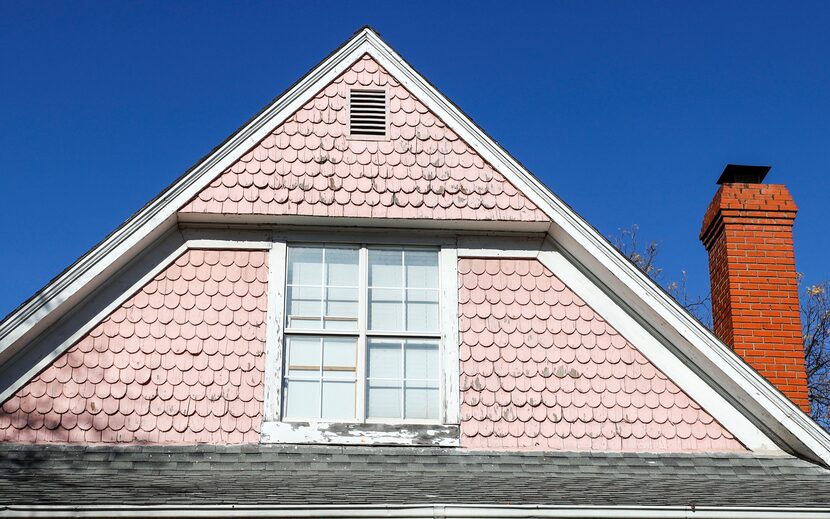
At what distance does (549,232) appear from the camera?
36.0 ft

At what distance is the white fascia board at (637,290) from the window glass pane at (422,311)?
4.26 ft

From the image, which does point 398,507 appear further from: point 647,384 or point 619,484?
point 647,384

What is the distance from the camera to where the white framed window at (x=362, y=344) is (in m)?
10.1

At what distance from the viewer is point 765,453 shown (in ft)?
33.4

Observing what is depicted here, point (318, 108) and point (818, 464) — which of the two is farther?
point (318, 108)

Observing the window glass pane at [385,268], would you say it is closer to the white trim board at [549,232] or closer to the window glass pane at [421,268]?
the window glass pane at [421,268]

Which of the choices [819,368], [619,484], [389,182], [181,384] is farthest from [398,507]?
[819,368]

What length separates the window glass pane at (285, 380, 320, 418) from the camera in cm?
1026

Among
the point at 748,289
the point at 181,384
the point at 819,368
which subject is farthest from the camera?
the point at 819,368

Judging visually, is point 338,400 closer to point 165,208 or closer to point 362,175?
point 362,175

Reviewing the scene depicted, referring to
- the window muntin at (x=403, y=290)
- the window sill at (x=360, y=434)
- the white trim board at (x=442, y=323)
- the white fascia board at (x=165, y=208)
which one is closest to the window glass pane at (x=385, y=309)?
the window muntin at (x=403, y=290)

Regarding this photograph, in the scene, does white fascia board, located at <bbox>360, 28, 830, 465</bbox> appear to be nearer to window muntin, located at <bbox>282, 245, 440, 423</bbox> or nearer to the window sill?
window muntin, located at <bbox>282, 245, 440, 423</bbox>

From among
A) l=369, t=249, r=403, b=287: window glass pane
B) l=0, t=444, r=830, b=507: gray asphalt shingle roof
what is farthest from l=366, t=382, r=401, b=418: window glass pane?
l=369, t=249, r=403, b=287: window glass pane

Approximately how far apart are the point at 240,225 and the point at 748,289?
16.6 feet
